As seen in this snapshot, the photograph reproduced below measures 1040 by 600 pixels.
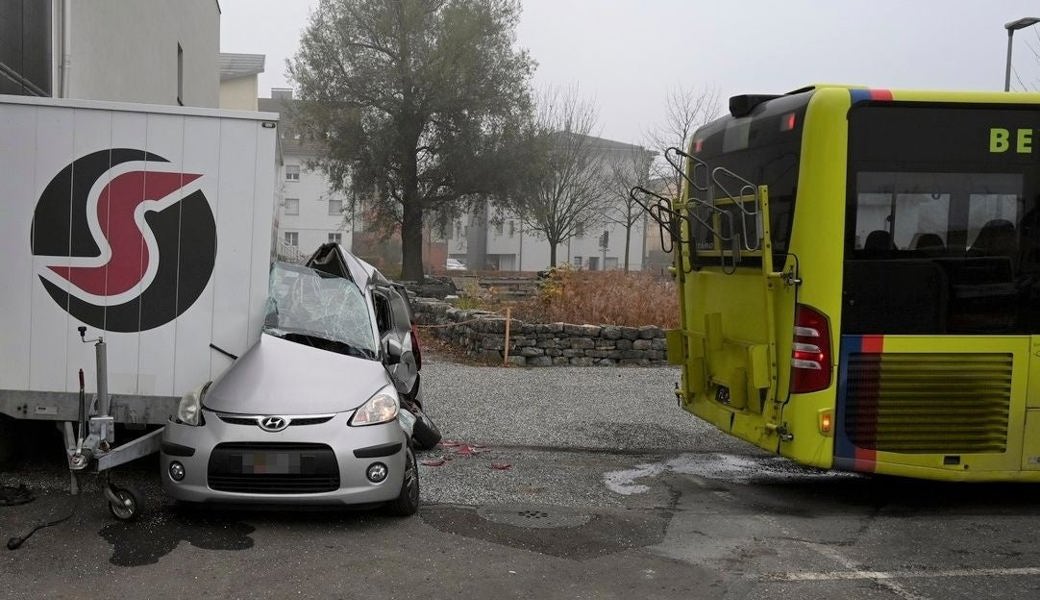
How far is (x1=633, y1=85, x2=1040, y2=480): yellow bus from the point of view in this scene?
6.22m

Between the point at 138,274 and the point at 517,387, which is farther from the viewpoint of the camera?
the point at 517,387

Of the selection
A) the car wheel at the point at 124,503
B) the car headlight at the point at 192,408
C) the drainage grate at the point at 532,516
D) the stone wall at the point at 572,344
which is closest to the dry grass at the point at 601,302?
the stone wall at the point at 572,344

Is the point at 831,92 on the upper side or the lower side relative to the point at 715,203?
upper

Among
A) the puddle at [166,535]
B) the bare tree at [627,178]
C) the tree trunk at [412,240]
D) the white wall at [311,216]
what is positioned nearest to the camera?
the puddle at [166,535]

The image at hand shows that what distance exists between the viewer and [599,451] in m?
8.85

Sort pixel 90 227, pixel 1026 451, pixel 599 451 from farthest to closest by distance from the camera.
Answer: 1. pixel 599 451
2. pixel 1026 451
3. pixel 90 227

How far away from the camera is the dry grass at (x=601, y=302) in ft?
51.2

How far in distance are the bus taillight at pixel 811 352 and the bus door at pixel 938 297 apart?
0.12 meters

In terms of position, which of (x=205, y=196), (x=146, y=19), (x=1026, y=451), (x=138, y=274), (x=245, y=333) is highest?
(x=146, y=19)

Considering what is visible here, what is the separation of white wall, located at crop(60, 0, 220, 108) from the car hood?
5587 millimetres

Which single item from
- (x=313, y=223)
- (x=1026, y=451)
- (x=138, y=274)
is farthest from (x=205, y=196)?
(x=313, y=223)

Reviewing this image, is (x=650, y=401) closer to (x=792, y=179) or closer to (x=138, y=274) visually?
(x=792, y=179)

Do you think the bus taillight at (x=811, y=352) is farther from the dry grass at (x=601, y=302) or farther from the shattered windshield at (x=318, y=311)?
the dry grass at (x=601, y=302)

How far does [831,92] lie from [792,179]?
2.12 ft
